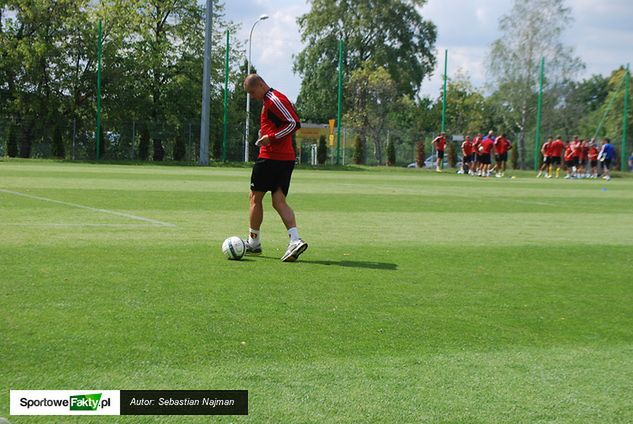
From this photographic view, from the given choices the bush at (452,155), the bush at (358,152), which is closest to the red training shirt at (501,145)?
the bush at (358,152)

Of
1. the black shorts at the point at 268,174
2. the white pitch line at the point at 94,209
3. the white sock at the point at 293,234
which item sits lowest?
the white pitch line at the point at 94,209

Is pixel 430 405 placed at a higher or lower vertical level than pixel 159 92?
lower

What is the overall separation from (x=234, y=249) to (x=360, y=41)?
6734 centimetres

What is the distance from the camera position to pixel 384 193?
21.3 m

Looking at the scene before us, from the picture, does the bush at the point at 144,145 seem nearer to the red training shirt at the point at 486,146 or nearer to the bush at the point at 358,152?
the bush at the point at 358,152

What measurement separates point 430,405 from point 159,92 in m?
48.4

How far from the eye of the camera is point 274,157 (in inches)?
335

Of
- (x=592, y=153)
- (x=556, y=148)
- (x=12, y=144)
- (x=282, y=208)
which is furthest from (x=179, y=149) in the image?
(x=282, y=208)

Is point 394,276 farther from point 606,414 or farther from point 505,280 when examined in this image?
point 606,414

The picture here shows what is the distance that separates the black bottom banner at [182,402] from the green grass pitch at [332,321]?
76 mm

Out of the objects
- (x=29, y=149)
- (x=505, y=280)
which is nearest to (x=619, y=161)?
(x=29, y=149)

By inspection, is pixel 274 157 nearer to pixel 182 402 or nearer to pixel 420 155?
pixel 182 402

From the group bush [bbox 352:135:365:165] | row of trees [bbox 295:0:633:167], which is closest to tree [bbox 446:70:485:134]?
row of trees [bbox 295:0:633:167]

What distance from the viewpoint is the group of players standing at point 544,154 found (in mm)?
39500
